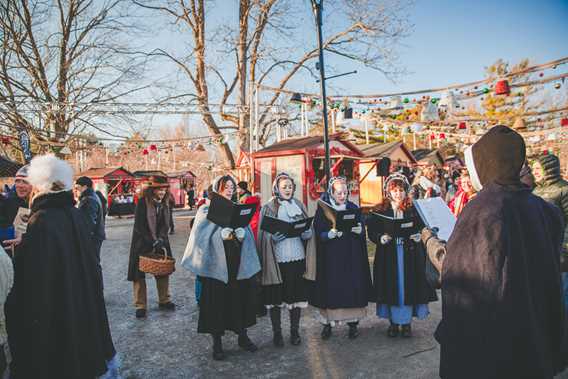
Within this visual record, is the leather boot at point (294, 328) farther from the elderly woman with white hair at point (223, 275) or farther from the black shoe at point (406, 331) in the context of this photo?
the black shoe at point (406, 331)

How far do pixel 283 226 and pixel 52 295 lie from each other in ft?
6.99

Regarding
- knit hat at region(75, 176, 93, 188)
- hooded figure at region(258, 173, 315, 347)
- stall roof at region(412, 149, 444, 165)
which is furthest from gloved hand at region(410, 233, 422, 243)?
stall roof at region(412, 149, 444, 165)

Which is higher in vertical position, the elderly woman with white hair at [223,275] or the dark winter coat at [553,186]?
the dark winter coat at [553,186]

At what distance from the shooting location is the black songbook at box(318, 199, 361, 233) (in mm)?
3996

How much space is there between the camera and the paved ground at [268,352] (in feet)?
11.3

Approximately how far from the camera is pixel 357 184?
14.5 m

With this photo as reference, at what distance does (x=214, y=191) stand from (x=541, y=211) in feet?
9.67

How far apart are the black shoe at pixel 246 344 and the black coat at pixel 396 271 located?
4.81 ft

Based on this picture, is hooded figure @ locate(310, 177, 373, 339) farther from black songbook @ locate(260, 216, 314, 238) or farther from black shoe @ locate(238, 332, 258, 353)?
black shoe @ locate(238, 332, 258, 353)

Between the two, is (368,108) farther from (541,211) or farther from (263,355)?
(541,211)

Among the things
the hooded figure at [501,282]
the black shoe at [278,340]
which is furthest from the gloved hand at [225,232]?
the hooded figure at [501,282]

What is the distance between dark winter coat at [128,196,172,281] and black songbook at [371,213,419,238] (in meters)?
3.00

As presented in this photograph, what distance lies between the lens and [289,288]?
13.4ft

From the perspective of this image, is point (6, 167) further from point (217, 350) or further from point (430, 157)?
point (430, 157)
